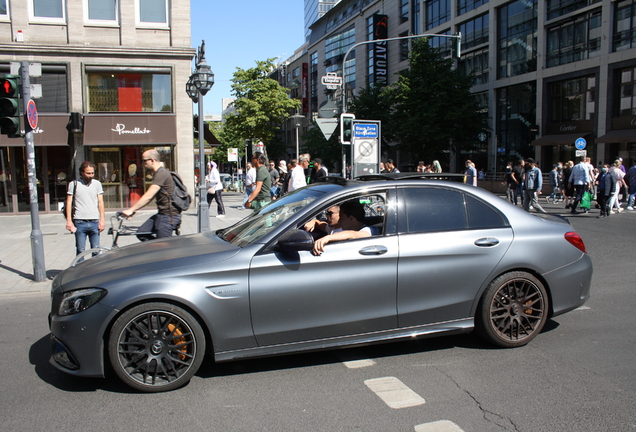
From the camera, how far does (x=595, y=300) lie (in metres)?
6.23

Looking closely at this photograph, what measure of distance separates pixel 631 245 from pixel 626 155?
21132 millimetres

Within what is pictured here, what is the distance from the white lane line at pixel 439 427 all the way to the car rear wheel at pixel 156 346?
167 centimetres

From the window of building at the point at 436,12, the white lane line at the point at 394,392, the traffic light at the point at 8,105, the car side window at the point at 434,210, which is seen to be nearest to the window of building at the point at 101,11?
the traffic light at the point at 8,105

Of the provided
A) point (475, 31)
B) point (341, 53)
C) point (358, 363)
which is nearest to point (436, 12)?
point (475, 31)

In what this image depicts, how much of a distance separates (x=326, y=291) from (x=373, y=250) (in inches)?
20.6

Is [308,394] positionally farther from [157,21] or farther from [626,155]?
[626,155]

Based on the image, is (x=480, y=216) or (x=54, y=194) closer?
(x=480, y=216)

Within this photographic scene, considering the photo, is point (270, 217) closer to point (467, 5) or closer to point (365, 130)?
point (365, 130)

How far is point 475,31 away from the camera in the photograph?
39031mm

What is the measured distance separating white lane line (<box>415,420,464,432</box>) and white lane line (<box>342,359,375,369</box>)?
41.0 inches

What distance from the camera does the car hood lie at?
12.4ft

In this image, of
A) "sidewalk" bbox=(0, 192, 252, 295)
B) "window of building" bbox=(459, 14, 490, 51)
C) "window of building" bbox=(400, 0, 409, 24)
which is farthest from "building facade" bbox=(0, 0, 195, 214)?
"window of building" bbox=(400, 0, 409, 24)

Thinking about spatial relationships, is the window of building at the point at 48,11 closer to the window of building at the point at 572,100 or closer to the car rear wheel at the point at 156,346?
the car rear wheel at the point at 156,346

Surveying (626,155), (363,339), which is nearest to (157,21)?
(363,339)
